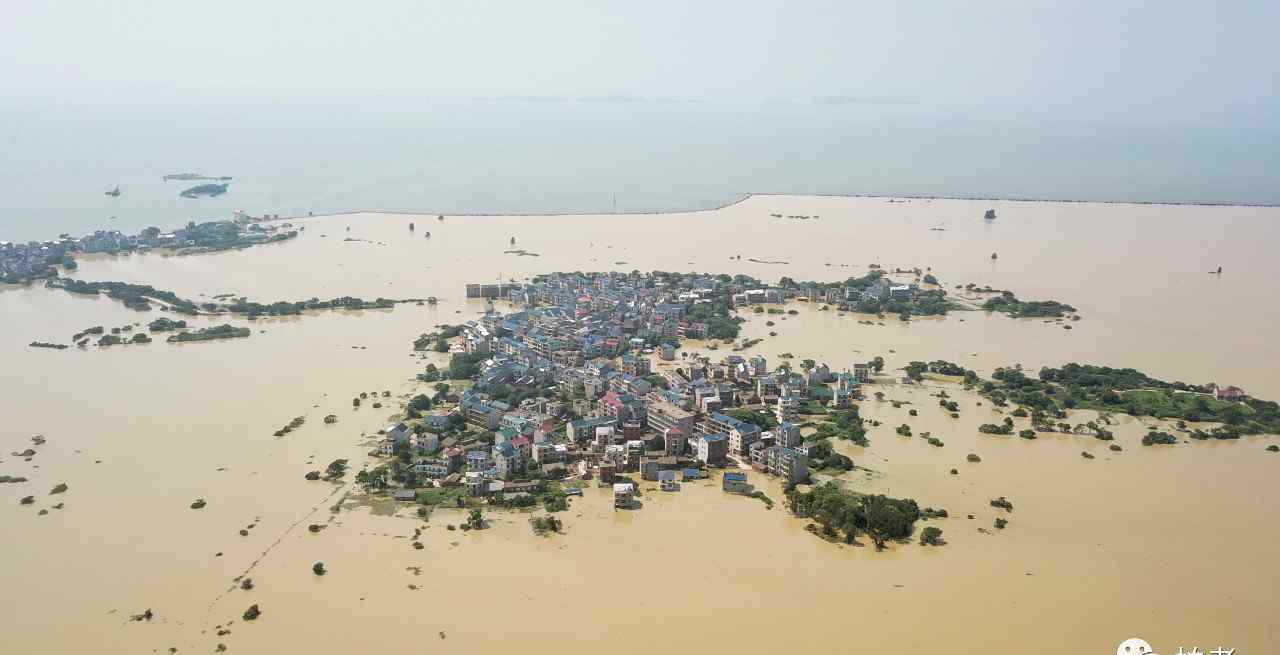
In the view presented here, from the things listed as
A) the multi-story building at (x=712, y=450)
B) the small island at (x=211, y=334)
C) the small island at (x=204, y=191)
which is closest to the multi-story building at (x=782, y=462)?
the multi-story building at (x=712, y=450)

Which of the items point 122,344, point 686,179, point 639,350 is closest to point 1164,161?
point 686,179

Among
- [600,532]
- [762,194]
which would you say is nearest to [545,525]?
[600,532]

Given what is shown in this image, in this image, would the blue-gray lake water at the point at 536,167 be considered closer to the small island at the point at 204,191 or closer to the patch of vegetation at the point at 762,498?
the small island at the point at 204,191

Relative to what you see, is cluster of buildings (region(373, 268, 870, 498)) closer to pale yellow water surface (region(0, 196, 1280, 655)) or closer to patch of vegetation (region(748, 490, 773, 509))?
patch of vegetation (region(748, 490, 773, 509))

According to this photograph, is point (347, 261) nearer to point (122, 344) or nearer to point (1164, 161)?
point (122, 344)

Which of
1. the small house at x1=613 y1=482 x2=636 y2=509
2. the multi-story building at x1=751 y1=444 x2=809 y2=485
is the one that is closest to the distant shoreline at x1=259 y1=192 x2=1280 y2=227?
the multi-story building at x1=751 y1=444 x2=809 y2=485

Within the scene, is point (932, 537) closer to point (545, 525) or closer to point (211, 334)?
point (545, 525)
